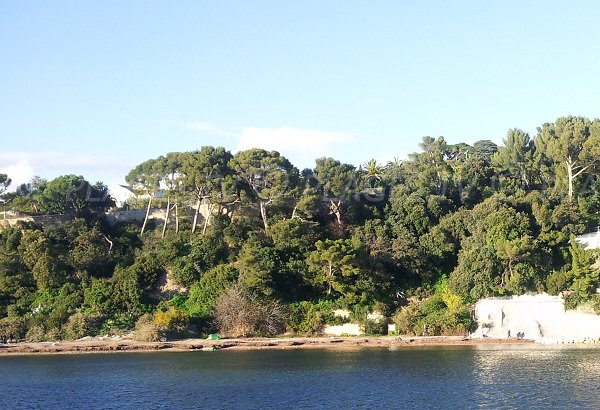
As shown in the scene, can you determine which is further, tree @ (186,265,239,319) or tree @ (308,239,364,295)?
tree @ (186,265,239,319)

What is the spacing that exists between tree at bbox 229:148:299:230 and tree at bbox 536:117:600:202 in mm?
19577

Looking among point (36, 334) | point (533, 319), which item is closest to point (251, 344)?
point (36, 334)

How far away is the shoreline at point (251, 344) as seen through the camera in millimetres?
46156

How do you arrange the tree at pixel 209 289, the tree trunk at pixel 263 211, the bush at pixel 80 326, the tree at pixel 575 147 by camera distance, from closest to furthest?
the bush at pixel 80 326 → the tree at pixel 209 289 → the tree trunk at pixel 263 211 → the tree at pixel 575 147

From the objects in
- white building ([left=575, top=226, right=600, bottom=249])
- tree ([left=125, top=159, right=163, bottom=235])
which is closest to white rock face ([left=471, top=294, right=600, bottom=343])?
white building ([left=575, top=226, right=600, bottom=249])

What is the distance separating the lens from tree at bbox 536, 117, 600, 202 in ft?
187

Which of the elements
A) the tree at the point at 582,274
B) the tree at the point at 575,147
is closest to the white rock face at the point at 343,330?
the tree at the point at 582,274

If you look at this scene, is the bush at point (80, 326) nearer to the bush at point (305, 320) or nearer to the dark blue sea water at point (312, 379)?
the dark blue sea water at point (312, 379)

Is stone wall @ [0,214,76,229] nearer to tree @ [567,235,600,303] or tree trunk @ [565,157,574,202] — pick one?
tree @ [567,235,600,303]

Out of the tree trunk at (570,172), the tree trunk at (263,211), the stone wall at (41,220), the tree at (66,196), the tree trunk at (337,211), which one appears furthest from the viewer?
the tree at (66,196)

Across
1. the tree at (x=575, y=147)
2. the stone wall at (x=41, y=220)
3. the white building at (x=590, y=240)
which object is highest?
the tree at (x=575, y=147)

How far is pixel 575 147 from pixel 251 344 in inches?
1134

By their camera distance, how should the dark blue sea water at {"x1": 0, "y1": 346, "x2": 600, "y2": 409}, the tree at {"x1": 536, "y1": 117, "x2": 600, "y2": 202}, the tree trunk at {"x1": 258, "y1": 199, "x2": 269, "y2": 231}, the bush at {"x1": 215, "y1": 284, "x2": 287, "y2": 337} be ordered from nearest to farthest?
the dark blue sea water at {"x1": 0, "y1": 346, "x2": 600, "y2": 409}, the bush at {"x1": 215, "y1": 284, "x2": 287, "y2": 337}, the tree trunk at {"x1": 258, "y1": 199, "x2": 269, "y2": 231}, the tree at {"x1": 536, "y1": 117, "x2": 600, "y2": 202}

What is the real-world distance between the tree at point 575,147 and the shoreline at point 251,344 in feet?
55.2
